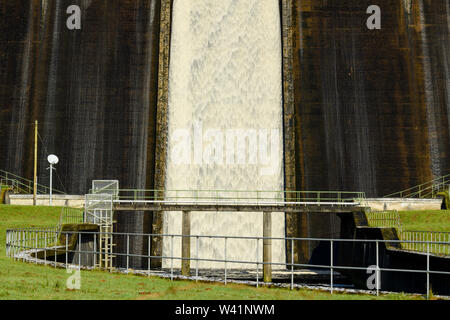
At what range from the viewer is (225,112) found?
133 feet

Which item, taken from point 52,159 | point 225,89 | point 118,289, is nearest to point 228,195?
point 225,89

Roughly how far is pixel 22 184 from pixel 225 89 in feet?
45.5

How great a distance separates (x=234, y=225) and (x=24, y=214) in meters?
11.8

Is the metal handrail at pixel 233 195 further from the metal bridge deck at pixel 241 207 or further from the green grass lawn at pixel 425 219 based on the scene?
the green grass lawn at pixel 425 219

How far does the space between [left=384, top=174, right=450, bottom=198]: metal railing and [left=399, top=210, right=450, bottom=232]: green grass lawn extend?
526cm

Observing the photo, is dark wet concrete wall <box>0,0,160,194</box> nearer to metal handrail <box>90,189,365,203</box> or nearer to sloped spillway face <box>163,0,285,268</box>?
metal handrail <box>90,189,365,203</box>

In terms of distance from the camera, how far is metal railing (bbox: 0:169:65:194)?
128 feet

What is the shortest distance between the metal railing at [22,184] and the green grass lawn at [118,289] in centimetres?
1892

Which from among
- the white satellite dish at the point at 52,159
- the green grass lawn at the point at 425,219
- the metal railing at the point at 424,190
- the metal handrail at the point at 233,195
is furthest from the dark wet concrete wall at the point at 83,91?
the metal railing at the point at 424,190

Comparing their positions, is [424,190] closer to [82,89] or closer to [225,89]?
[225,89]

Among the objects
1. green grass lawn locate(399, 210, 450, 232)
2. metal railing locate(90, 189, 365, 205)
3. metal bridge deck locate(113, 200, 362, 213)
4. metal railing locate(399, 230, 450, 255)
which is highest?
metal railing locate(90, 189, 365, 205)

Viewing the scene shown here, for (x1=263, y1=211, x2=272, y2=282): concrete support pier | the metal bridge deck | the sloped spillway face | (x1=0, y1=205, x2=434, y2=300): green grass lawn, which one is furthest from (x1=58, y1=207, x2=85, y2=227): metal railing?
(x1=0, y1=205, x2=434, y2=300): green grass lawn
